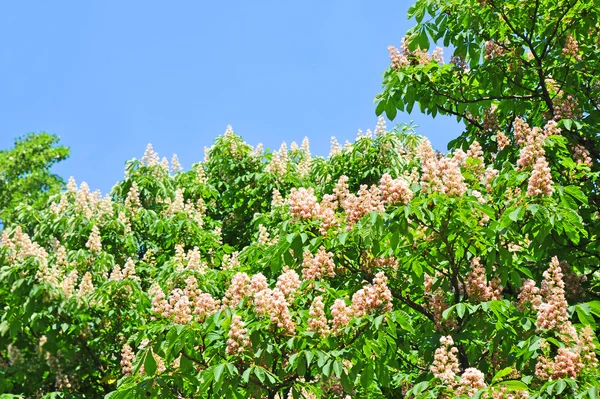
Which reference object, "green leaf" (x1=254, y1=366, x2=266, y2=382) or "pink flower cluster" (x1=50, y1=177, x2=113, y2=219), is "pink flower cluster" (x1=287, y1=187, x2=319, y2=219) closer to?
"green leaf" (x1=254, y1=366, x2=266, y2=382)

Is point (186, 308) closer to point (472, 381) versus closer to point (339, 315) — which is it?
point (339, 315)

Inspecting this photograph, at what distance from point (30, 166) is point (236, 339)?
24215 mm

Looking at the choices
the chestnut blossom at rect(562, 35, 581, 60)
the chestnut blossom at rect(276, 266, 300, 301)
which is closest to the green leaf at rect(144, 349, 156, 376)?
the chestnut blossom at rect(276, 266, 300, 301)

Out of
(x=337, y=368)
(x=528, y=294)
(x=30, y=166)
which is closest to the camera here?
(x=337, y=368)

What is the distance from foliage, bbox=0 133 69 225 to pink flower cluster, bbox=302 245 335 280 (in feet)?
68.5

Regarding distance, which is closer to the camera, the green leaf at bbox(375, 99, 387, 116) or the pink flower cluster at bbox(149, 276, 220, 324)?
the pink flower cluster at bbox(149, 276, 220, 324)

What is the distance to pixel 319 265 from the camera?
6.12 meters

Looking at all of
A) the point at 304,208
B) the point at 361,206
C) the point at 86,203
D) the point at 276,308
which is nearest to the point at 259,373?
the point at 276,308

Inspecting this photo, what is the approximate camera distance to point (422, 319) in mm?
7066

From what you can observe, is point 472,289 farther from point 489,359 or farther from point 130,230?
point 130,230

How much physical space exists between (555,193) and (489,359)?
4.81 ft

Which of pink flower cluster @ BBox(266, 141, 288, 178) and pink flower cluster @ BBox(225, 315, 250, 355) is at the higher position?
pink flower cluster @ BBox(266, 141, 288, 178)

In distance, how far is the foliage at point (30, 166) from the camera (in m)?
26.4

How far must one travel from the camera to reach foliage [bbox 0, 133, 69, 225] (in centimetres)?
2642
